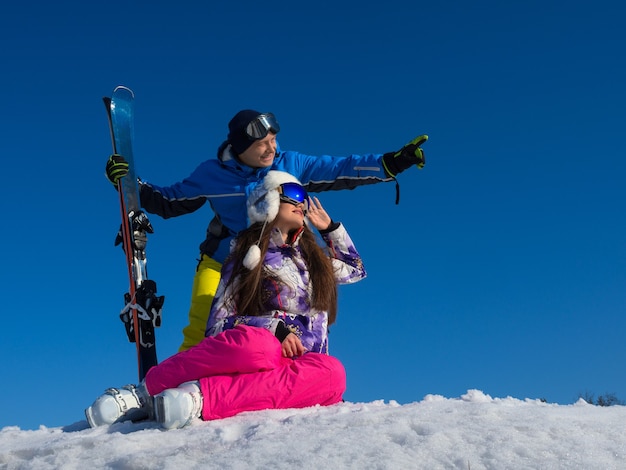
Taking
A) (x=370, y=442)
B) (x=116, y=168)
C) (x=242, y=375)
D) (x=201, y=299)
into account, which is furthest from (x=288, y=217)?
(x=370, y=442)

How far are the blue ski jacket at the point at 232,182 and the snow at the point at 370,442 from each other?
2.70 m

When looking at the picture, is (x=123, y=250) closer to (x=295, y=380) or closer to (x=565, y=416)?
(x=295, y=380)

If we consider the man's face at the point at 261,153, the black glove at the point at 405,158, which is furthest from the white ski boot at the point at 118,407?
the black glove at the point at 405,158

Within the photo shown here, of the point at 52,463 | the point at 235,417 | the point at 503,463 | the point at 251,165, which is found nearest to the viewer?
the point at 503,463

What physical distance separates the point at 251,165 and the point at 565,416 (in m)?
3.72

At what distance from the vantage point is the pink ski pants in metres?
3.78

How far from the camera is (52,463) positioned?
2990mm

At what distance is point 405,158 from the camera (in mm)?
6059

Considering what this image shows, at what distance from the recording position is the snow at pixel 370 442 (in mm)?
2602

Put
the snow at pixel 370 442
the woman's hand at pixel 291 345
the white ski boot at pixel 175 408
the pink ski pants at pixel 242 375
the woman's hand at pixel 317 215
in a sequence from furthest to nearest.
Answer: the woman's hand at pixel 317 215 → the woman's hand at pixel 291 345 → the pink ski pants at pixel 242 375 → the white ski boot at pixel 175 408 → the snow at pixel 370 442

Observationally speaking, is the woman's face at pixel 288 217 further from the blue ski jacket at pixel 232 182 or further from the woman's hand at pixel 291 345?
the woman's hand at pixel 291 345

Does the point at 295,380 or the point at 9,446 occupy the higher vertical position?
the point at 295,380

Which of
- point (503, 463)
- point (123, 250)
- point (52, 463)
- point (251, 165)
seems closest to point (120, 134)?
point (123, 250)

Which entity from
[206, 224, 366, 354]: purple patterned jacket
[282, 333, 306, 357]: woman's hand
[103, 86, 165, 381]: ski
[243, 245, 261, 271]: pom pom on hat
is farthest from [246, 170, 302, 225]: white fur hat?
[103, 86, 165, 381]: ski
